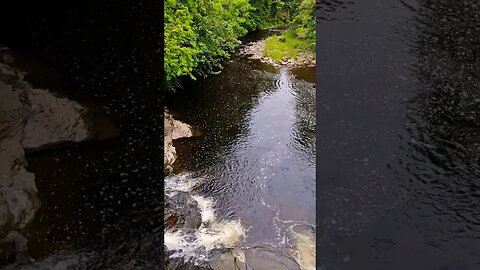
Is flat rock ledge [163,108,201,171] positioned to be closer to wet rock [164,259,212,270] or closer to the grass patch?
wet rock [164,259,212,270]

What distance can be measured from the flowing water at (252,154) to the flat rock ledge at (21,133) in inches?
93.5

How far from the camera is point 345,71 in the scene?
3.67ft

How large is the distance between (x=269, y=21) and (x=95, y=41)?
41.7ft

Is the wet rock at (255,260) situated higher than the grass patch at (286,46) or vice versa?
the grass patch at (286,46)

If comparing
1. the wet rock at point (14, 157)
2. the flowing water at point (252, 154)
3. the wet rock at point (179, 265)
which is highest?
the wet rock at point (14, 157)

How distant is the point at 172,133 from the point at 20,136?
393cm

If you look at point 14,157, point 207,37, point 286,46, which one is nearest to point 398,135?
point 14,157

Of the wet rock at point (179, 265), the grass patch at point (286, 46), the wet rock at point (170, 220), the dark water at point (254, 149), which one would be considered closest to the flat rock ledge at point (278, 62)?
the grass patch at point (286, 46)

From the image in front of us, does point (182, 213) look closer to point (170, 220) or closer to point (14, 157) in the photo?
point (170, 220)

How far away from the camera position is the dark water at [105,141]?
1.37 meters

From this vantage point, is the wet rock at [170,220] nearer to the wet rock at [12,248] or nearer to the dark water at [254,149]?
the dark water at [254,149]

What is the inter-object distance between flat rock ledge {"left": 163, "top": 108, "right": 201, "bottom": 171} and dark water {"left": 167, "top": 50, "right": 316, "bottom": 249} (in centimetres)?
8

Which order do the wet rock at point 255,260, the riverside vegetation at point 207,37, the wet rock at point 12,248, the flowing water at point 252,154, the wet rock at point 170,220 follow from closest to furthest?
1. the wet rock at point 12,248
2. the wet rock at point 255,260
3. the wet rock at point 170,220
4. the flowing water at point 252,154
5. the riverside vegetation at point 207,37

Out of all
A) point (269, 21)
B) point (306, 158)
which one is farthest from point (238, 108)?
point (269, 21)
